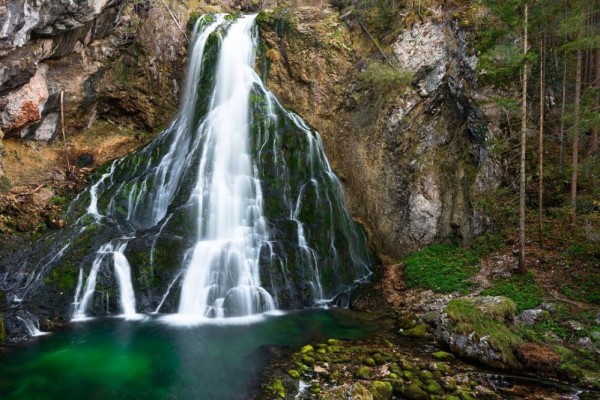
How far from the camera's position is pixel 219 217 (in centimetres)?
1372

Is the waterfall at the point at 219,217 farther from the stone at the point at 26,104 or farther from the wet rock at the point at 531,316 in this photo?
the wet rock at the point at 531,316

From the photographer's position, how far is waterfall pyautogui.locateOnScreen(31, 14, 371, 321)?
11.7 meters

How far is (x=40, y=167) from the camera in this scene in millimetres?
15484

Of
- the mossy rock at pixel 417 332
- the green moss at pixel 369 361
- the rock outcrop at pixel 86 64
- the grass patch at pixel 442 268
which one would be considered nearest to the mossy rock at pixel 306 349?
the green moss at pixel 369 361

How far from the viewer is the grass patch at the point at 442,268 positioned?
1231cm

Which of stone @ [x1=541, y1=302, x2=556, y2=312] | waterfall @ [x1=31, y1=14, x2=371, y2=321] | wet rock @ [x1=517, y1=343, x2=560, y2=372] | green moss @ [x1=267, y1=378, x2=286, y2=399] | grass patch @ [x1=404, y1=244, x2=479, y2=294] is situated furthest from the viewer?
grass patch @ [x1=404, y1=244, x2=479, y2=294]

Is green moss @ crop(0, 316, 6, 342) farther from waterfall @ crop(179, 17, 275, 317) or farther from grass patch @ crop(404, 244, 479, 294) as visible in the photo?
grass patch @ crop(404, 244, 479, 294)

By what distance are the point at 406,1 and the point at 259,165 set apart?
10.1 m

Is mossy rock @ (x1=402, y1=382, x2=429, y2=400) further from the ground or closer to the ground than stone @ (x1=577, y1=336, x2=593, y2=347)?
closer to the ground

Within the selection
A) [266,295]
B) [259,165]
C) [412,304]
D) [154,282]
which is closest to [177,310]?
[154,282]

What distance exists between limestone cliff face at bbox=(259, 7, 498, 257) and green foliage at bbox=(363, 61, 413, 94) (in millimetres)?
223

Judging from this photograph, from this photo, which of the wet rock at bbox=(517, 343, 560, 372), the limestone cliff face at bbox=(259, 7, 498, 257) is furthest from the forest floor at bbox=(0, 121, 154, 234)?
the wet rock at bbox=(517, 343, 560, 372)

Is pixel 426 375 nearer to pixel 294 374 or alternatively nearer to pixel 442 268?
pixel 294 374

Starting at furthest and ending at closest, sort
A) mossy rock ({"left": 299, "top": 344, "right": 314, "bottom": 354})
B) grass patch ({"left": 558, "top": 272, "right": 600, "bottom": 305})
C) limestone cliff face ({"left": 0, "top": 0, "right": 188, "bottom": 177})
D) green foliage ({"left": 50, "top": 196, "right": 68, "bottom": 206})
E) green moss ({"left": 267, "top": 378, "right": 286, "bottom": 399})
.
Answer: green foliage ({"left": 50, "top": 196, "right": 68, "bottom": 206}) → limestone cliff face ({"left": 0, "top": 0, "right": 188, "bottom": 177}) → grass patch ({"left": 558, "top": 272, "right": 600, "bottom": 305}) → mossy rock ({"left": 299, "top": 344, "right": 314, "bottom": 354}) → green moss ({"left": 267, "top": 378, "right": 286, "bottom": 399})
